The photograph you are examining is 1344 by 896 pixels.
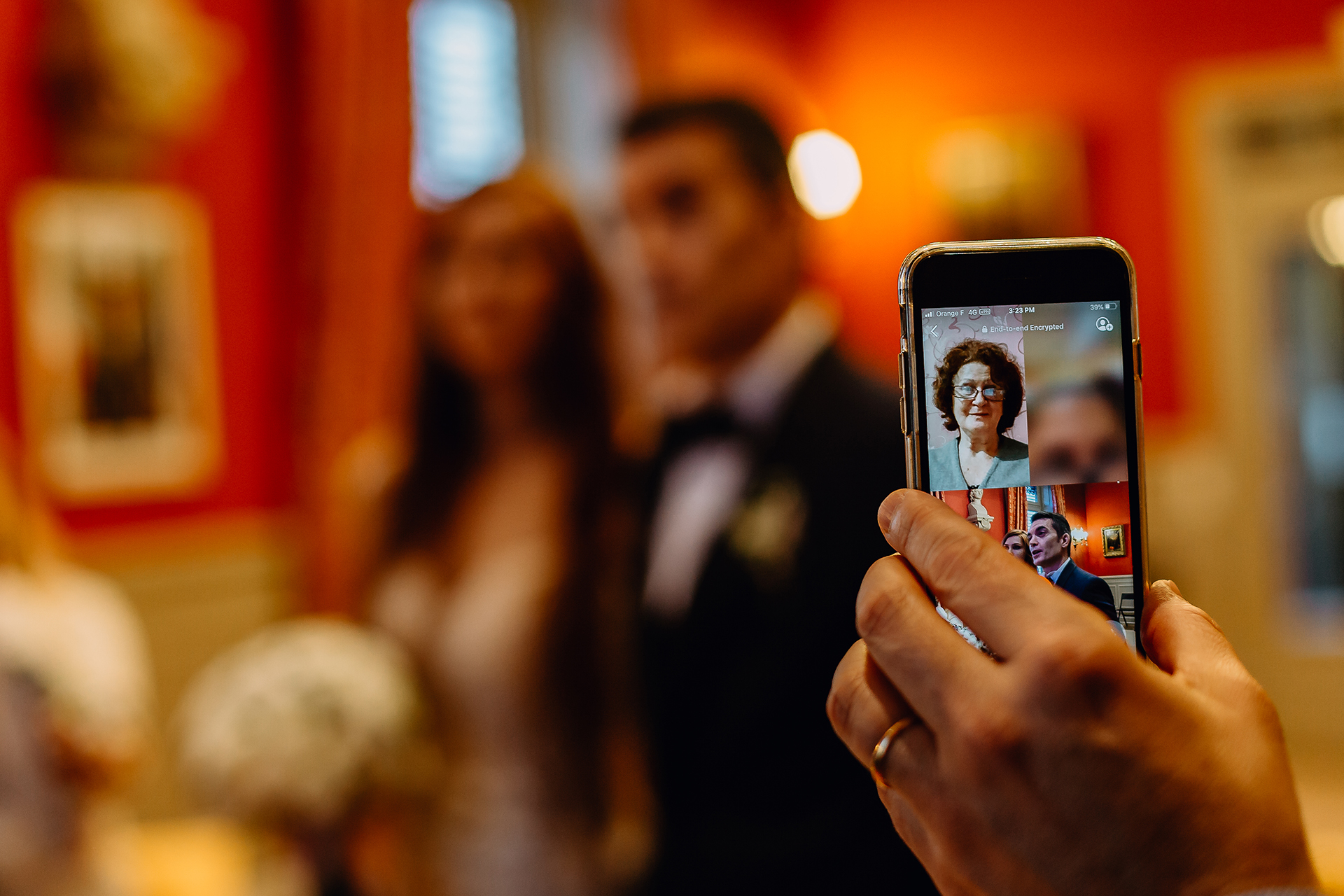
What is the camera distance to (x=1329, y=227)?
16.5 feet

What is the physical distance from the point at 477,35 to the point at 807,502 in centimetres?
390

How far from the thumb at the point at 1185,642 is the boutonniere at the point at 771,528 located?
0.58 metres

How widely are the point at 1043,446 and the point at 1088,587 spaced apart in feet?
0.20

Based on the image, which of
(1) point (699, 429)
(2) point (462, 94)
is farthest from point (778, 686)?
(2) point (462, 94)

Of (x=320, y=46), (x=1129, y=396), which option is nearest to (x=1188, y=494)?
(x=320, y=46)

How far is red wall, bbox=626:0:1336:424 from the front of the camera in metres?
5.19

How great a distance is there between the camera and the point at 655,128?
4.87 feet

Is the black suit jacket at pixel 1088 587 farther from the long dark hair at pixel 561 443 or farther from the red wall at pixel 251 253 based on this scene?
the red wall at pixel 251 253

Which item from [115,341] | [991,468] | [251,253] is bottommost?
[991,468]

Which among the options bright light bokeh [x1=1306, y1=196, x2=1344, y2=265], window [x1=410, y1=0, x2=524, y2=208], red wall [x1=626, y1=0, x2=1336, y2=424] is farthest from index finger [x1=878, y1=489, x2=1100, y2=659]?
bright light bokeh [x1=1306, y1=196, x2=1344, y2=265]

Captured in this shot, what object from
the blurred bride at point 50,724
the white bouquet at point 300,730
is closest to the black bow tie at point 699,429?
the white bouquet at point 300,730

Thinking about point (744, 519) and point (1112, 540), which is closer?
point (1112, 540)

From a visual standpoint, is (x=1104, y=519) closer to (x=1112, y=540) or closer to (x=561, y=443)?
(x=1112, y=540)

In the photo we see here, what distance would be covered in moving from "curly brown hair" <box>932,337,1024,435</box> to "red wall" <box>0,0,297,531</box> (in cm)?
309
